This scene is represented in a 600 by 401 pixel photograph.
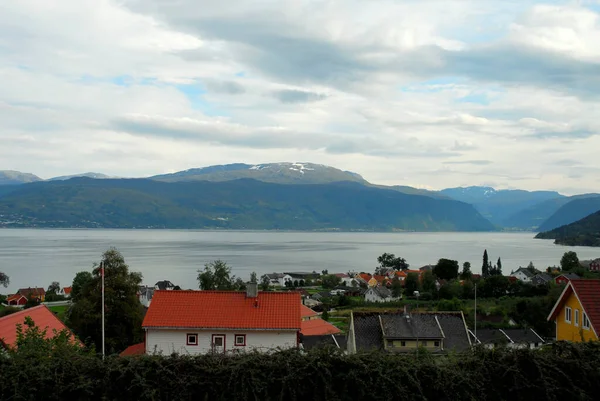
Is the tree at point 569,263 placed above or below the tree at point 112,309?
below

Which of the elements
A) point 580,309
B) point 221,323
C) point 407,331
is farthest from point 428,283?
point 580,309

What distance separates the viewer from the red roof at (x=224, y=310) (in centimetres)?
2134

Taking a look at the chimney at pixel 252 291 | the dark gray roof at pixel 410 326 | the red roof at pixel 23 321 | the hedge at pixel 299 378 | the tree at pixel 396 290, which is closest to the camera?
the hedge at pixel 299 378

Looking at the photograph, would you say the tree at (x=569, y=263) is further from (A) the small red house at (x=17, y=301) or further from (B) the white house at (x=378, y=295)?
(A) the small red house at (x=17, y=301)

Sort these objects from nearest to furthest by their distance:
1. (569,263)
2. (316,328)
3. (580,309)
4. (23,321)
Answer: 1. (580,309)
2. (23,321)
3. (316,328)
4. (569,263)

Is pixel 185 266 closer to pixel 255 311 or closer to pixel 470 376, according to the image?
pixel 255 311

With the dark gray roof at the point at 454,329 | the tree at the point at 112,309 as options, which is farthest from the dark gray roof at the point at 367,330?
the tree at the point at 112,309

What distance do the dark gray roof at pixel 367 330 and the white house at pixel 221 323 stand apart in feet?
33.2

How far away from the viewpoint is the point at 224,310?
71.6 ft

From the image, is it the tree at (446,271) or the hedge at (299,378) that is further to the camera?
the tree at (446,271)

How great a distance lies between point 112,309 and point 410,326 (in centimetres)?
1616

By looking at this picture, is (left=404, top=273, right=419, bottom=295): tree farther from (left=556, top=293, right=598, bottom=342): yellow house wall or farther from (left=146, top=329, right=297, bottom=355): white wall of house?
(left=556, top=293, right=598, bottom=342): yellow house wall

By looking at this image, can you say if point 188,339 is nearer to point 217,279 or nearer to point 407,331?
point 407,331

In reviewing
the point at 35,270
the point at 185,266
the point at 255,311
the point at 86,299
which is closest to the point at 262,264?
the point at 185,266
